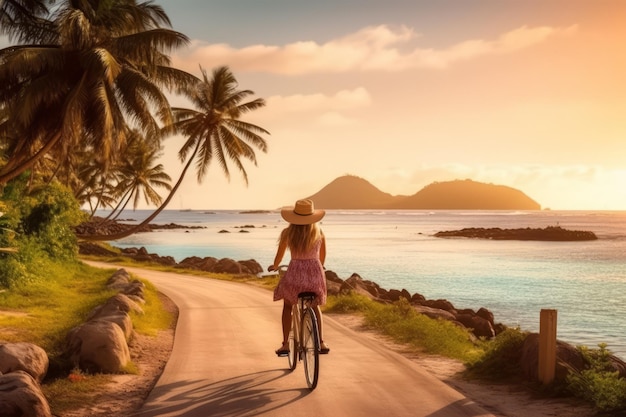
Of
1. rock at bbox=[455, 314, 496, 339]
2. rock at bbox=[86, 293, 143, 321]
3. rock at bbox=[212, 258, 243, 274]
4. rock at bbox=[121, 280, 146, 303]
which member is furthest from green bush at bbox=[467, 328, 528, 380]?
rock at bbox=[212, 258, 243, 274]

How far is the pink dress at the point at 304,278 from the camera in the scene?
308 inches

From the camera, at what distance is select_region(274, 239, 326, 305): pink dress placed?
7.83 m

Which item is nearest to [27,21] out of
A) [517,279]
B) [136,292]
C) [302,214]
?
[136,292]

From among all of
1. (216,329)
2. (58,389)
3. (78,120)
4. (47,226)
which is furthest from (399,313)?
(47,226)

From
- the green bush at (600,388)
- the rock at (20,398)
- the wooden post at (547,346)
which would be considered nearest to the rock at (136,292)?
the rock at (20,398)

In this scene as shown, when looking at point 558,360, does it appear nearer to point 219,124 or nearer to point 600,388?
point 600,388

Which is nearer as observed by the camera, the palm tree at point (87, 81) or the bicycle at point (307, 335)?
the bicycle at point (307, 335)

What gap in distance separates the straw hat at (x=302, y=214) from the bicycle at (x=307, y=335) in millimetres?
929

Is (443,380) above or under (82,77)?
under

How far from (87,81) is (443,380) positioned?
1655 cm

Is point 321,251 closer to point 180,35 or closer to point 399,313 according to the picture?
point 399,313

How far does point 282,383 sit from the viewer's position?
8.02 meters

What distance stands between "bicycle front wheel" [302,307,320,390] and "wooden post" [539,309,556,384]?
9.55ft

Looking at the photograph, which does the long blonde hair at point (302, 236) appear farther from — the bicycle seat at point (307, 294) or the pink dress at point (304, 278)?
the bicycle seat at point (307, 294)
